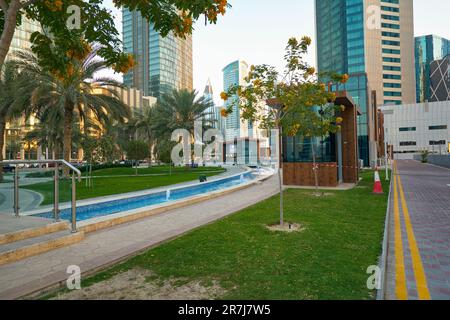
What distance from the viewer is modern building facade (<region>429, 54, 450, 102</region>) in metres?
122

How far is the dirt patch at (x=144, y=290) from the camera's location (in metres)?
3.44

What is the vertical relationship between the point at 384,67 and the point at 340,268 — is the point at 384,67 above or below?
above

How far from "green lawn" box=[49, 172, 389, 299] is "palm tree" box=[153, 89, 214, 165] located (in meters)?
25.5

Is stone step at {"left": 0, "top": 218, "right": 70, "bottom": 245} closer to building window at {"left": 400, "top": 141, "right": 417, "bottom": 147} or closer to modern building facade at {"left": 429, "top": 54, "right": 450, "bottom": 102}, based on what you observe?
building window at {"left": 400, "top": 141, "right": 417, "bottom": 147}

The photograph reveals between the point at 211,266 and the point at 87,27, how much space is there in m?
4.50

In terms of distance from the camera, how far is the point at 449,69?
120 m

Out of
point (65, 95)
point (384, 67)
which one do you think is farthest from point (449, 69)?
point (65, 95)

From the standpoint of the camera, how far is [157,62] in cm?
11612

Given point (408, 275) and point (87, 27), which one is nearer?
point (408, 275)

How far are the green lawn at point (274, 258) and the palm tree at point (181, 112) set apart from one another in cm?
2553

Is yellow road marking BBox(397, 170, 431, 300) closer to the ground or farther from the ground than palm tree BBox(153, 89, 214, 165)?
closer to the ground

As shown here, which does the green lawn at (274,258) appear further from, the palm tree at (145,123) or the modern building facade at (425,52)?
the modern building facade at (425,52)

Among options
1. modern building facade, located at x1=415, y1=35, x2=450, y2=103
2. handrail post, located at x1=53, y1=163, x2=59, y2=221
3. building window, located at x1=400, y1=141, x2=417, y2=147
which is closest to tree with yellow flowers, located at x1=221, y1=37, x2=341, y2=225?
handrail post, located at x1=53, y1=163, x2=59, y2=221
